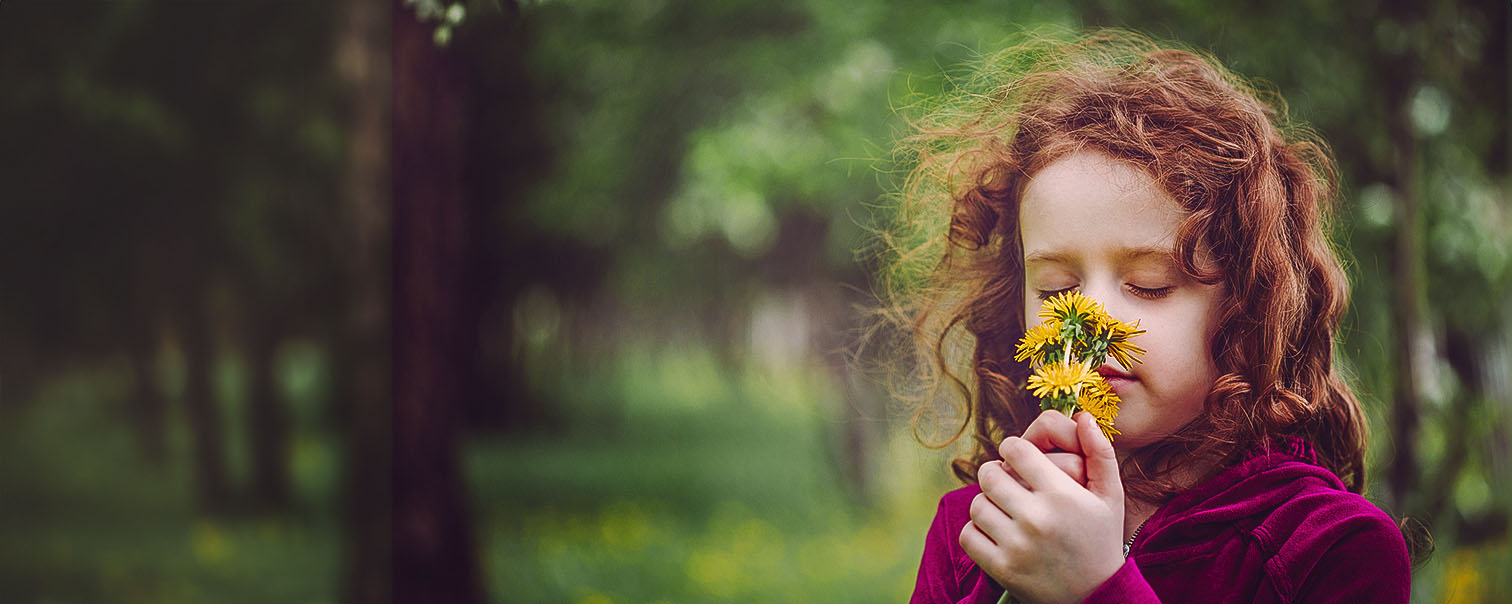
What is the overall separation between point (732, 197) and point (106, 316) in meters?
6.15

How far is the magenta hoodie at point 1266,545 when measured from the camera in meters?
0.99

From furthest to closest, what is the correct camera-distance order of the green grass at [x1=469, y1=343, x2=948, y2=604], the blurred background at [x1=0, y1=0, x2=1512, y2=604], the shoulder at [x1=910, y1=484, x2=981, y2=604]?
the green grass at [x1=469, y1=343, x2=948, y2=604]
the blurred background at [x1=0, y1=0, x2=1512, y2=604]
the shoulder at [x1=910, y1=484, x2=981, y2=604]

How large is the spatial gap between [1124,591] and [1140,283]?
0.33m

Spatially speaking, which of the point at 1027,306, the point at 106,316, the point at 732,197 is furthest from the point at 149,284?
the point at 1027,306

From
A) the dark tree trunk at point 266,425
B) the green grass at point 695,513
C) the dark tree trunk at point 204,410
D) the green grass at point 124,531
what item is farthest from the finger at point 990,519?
the dark tree trunk at point 204,410

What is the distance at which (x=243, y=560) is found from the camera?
6.86m

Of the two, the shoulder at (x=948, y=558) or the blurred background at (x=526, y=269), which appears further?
the blurred background at (x=526, y=269)

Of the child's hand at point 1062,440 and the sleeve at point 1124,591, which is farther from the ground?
the child's hand at point 1062,440

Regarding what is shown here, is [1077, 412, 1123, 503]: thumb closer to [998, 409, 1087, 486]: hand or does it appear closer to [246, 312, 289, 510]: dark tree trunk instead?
[998, 409, 1087, 486]: hand

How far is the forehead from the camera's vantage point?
1.10 metres

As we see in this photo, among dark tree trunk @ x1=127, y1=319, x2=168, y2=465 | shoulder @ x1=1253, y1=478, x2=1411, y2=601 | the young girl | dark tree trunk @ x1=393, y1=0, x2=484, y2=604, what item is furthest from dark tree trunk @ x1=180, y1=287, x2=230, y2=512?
shoulder @ x1=1253, y1=478, x2=1411, y2=601

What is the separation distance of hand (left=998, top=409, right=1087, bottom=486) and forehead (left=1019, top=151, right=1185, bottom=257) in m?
0.22

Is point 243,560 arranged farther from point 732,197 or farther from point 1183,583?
point 1183,583

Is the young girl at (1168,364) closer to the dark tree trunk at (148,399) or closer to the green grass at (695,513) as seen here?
the green grass at (695,513)
